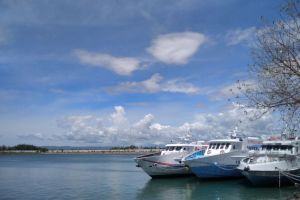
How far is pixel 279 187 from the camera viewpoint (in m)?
35.9

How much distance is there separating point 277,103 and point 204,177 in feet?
98.0

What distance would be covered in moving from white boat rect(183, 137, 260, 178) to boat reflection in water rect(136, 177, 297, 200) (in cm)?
98

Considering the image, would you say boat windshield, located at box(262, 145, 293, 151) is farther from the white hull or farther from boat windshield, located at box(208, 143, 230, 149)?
boat windshield, located at box(208, 143, 230, 149)

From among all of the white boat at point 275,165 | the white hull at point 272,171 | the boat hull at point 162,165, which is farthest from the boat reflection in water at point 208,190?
the boat hull at point 162,165

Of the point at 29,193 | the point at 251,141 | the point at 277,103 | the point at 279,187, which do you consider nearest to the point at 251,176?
the point at 279,187

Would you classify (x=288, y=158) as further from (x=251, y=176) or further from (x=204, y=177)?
(x=204, y=177)

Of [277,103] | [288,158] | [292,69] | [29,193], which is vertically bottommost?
[29,193]

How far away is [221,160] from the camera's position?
42.2 meters

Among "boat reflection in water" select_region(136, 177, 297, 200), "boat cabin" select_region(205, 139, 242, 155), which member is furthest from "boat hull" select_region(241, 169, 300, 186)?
"boat cabin" select_region(205, 139, 242, 155)

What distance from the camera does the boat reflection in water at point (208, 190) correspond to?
110 ft

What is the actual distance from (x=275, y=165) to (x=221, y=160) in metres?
7.44

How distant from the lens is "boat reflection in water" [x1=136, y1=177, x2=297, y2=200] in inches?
1316

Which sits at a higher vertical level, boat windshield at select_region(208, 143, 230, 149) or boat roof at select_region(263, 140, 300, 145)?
boat roof at select_region(263, 140, 300, 145)

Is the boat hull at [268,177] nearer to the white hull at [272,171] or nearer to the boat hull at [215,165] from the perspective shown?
the white hull at [272,171]
